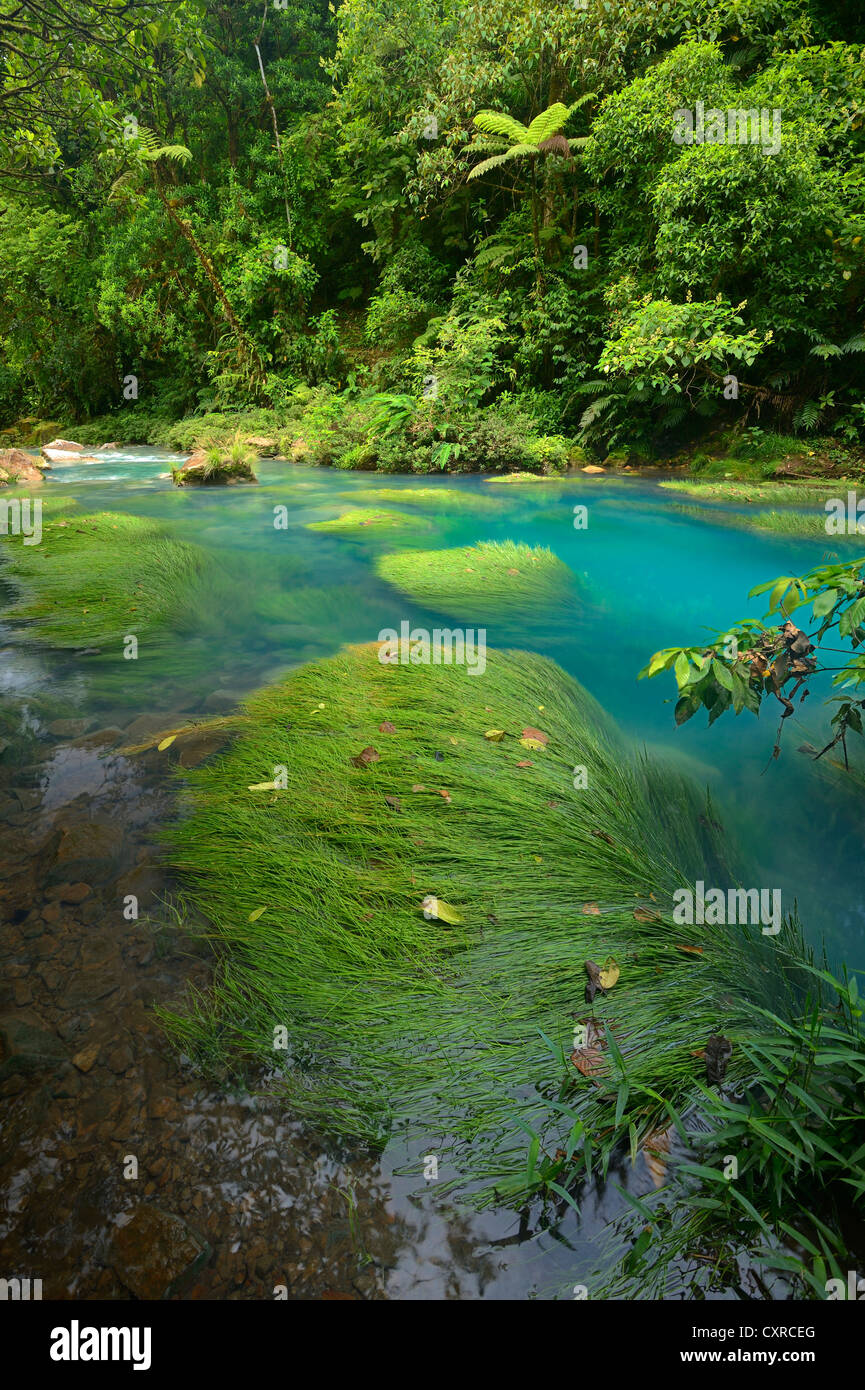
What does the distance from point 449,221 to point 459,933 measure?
1831 centimetres

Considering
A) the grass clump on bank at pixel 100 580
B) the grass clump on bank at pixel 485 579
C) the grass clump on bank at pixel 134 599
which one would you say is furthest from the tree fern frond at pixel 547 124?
the grass clump on bank at pixel 100 580

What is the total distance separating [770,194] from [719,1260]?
12.1 meters

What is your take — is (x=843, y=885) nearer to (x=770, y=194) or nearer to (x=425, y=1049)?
(x=425, y=1049)

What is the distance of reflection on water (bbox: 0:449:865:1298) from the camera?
134 cm

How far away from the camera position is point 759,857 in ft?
8.69

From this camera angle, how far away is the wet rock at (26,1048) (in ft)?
5.51

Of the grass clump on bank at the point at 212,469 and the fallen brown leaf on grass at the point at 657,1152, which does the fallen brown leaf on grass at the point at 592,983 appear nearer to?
the fallen brown leaf on grass at the point at 657,1152

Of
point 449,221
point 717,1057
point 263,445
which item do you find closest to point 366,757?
point 717,1057

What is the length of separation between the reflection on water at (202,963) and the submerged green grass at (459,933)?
12cm

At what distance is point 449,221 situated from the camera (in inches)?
622

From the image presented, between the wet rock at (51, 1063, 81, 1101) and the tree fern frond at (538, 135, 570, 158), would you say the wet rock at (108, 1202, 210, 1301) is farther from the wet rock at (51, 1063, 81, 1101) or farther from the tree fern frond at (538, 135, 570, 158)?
the tree fern frond at (538, 135, 570, 158)

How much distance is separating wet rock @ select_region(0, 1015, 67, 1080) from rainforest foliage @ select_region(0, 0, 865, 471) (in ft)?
16.0

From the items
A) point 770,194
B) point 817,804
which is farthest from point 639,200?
point 817,804

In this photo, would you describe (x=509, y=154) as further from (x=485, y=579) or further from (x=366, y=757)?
(x=366, y=757)
